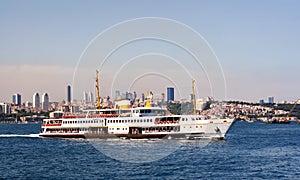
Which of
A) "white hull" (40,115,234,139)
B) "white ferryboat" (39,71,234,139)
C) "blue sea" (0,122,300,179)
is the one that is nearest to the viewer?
"blue sea" (0,122,300,179)

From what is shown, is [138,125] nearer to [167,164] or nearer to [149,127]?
[149,127]

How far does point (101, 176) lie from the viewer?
41688 mm

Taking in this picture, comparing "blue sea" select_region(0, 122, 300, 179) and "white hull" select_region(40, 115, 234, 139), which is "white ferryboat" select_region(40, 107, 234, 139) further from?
"blue sea" select_region(0, 122, 300, 179)

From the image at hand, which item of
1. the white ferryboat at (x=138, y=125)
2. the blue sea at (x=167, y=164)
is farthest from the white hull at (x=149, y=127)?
the blue sea at (x=167, y=164)

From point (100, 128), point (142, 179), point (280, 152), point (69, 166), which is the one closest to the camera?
point (142, 179)

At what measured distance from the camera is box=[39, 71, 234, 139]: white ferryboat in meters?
74.2

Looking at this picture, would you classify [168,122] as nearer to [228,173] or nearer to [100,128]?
[100,128]

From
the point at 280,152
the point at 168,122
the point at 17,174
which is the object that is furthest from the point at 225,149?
the point at 17,174

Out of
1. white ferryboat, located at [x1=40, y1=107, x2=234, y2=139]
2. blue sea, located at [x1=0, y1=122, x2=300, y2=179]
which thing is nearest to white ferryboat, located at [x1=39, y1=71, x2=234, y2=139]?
white ferryboat, located at [x1=40, y1=107, x2=234, y2=139]

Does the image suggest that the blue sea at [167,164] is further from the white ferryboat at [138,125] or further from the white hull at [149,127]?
the white ferryboat at [138,125]

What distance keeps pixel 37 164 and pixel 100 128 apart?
3237cm

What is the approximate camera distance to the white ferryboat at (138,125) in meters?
74.2

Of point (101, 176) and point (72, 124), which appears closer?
point (101, 176)

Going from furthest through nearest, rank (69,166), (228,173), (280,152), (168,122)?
(168,122) → (280,152) → (69,166) → (228,173)
